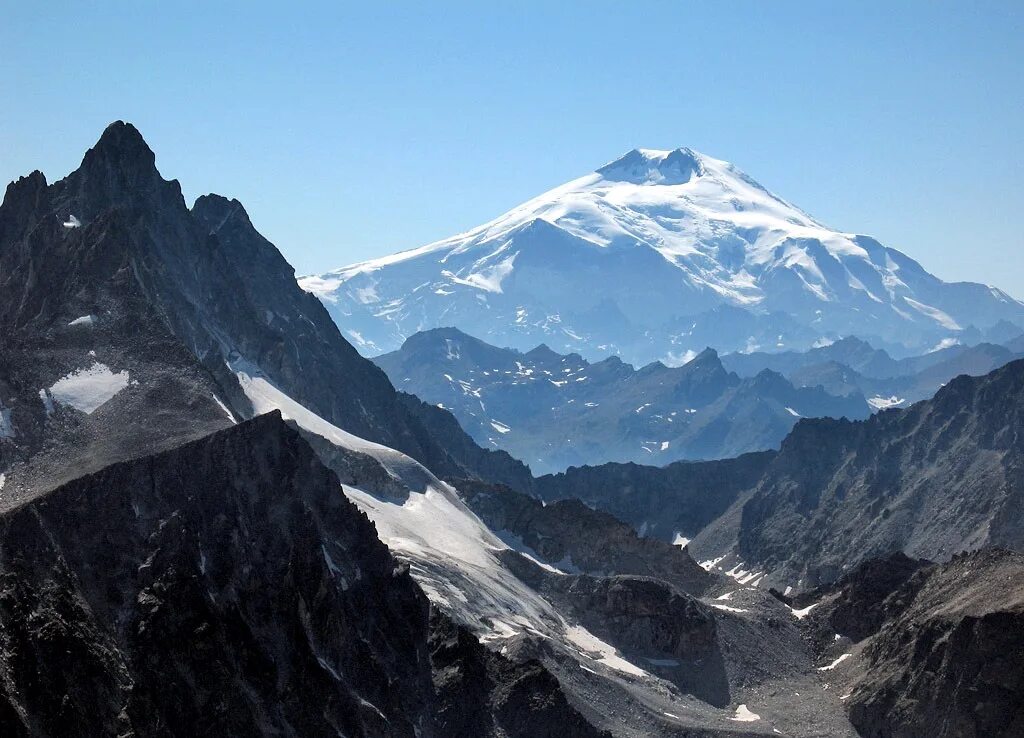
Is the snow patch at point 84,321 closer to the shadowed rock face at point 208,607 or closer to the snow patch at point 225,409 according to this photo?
the snow patch at point 225,409

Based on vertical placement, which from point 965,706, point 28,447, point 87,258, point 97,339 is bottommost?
point 965,706

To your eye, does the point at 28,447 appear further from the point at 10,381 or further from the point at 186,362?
the point at 186,362

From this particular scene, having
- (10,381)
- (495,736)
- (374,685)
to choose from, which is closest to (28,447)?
(10,381)

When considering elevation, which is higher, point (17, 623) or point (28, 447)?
point (28, 447)

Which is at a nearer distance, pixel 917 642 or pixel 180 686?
pixel 180 686

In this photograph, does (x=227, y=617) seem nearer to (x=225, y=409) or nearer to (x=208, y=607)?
(x=208, y=607)

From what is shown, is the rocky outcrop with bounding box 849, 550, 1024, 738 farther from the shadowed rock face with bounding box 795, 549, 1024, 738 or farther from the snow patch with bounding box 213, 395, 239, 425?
the snow patch with bounding box 213, 395, 239, 425

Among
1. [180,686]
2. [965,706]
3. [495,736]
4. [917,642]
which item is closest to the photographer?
[180,686]

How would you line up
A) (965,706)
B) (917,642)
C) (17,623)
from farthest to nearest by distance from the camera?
(917,642), (965,706), (17,623)
